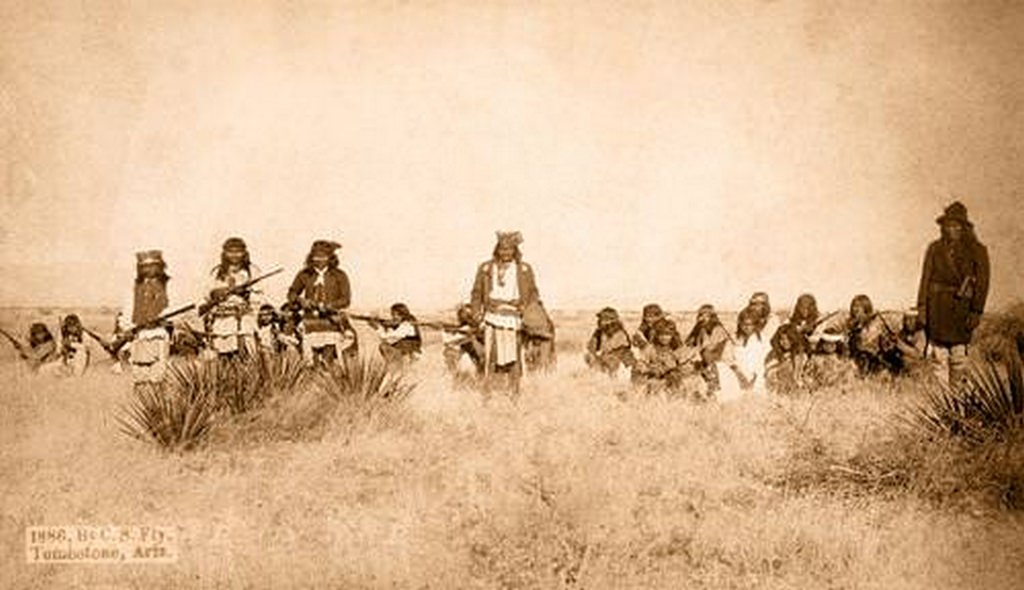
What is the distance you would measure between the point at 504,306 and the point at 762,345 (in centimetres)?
168

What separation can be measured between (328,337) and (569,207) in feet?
6.64

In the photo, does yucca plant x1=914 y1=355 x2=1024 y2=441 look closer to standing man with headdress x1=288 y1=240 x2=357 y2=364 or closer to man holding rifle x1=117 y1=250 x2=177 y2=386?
standing man with headdress x1=288 y1=240 x2=357 y2=364

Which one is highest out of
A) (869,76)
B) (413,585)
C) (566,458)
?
(869,76)

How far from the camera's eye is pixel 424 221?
5.55 m

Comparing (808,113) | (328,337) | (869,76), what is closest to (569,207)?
(808,113)

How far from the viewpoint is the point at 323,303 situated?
6.33 meters

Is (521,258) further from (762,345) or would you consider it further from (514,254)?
(762,345)

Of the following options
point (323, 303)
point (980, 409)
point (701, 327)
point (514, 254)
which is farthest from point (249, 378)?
point (980, 409)

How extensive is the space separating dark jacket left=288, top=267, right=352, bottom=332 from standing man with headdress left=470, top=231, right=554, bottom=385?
0.79 meters

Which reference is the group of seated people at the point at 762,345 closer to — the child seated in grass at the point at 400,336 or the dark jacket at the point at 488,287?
the dark jacket at the point at 488,287

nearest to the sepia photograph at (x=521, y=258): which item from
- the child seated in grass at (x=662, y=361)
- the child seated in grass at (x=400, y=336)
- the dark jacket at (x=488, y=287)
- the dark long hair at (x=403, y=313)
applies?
the dark jacket at (x=488, y=287)

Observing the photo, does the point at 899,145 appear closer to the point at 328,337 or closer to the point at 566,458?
the point at 566,458

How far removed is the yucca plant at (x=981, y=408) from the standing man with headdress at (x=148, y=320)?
3986 millimetres

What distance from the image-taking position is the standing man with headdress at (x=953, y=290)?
202 inches
